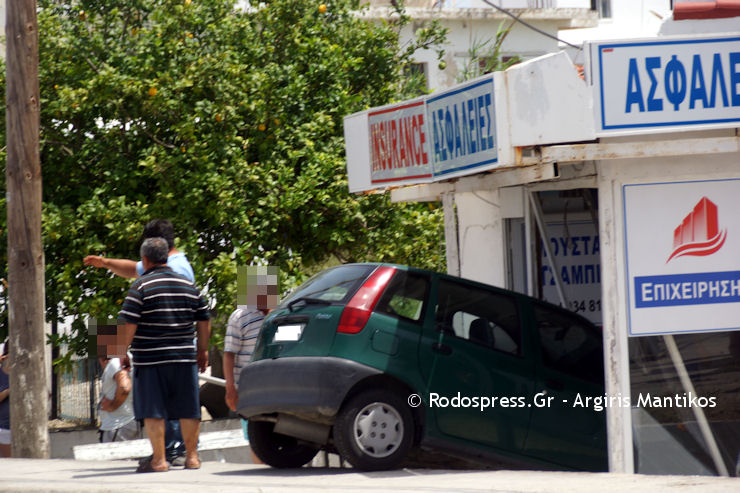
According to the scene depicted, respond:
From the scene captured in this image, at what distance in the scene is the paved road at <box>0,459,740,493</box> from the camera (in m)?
6.08

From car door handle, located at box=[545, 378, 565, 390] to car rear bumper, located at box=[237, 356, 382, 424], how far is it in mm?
1446

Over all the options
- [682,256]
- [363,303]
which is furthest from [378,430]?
[682,256]

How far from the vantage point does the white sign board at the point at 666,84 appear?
21.8ft

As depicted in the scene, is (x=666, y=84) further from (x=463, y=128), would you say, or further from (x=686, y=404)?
(x=686, y=404)

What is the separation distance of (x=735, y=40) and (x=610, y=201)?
51.2 inches

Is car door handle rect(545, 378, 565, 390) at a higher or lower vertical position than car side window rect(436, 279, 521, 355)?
lower

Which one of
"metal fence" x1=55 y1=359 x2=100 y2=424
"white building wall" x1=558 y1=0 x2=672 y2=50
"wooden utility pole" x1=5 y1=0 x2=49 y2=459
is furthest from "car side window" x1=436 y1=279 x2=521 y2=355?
"white building wall" x1=558 y1=0 x2=672 y2=50

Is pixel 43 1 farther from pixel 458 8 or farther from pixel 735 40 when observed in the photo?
pixel 458 8

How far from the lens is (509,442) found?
23.7 feet

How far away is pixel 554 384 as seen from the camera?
295 inches

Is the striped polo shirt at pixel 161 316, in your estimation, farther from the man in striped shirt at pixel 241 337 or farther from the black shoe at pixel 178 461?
the black shoe at pixel 178 461

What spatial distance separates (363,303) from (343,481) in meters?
1.15

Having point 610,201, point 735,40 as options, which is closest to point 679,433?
point 610,201

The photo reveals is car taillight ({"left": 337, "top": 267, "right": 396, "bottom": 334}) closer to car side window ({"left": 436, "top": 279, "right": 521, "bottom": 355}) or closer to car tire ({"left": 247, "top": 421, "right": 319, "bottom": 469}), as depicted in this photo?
car side window ({"left": 436, "top": 279, "right": 521, "bottom": 355})
